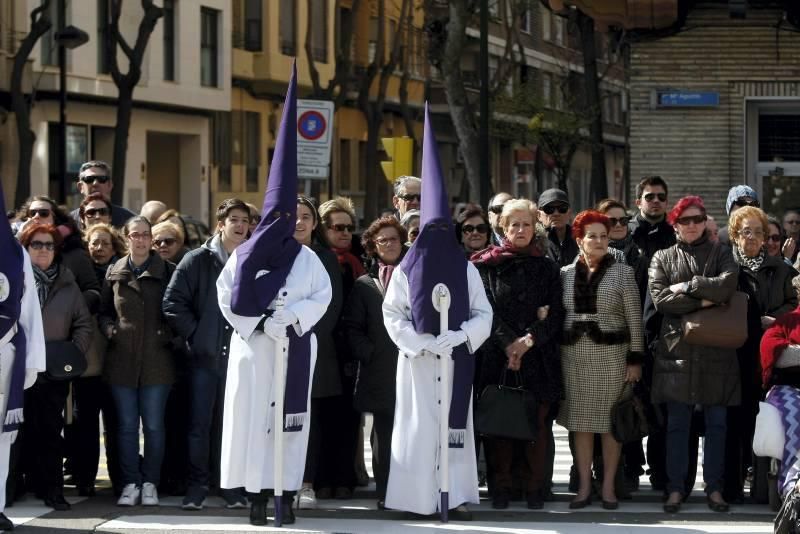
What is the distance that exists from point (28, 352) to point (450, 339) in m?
2.52

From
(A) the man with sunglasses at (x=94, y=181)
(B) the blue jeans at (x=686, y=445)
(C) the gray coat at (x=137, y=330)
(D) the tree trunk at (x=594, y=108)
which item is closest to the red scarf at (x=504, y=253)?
(B) the blue jeans at (x=686, y=445)

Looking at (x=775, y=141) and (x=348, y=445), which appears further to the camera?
(x=775, y=141)

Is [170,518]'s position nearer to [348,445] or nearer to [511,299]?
[348,445]

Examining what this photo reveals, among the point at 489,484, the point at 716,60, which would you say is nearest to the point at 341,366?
the point at 489,484

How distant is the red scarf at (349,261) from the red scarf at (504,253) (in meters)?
1.04

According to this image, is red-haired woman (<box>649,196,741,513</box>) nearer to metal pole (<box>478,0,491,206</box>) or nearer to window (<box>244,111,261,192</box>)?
metal pole (<box>478,0,491,206</box>)

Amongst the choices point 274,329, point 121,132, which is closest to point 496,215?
point 274,329

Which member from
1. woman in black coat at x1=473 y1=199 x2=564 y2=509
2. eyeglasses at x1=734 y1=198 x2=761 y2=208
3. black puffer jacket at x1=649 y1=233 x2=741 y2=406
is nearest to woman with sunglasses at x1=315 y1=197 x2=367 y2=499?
woman in black coat at x1=473 y1=199 x2=564 y2=509

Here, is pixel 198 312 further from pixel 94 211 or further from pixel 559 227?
pixel 559 227

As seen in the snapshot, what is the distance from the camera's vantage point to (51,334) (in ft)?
36.3

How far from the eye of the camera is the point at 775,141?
757 inches

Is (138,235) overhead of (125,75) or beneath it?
beneath

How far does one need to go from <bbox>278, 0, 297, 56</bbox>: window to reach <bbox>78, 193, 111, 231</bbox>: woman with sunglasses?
36.9m

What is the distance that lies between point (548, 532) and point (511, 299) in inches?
61.2
